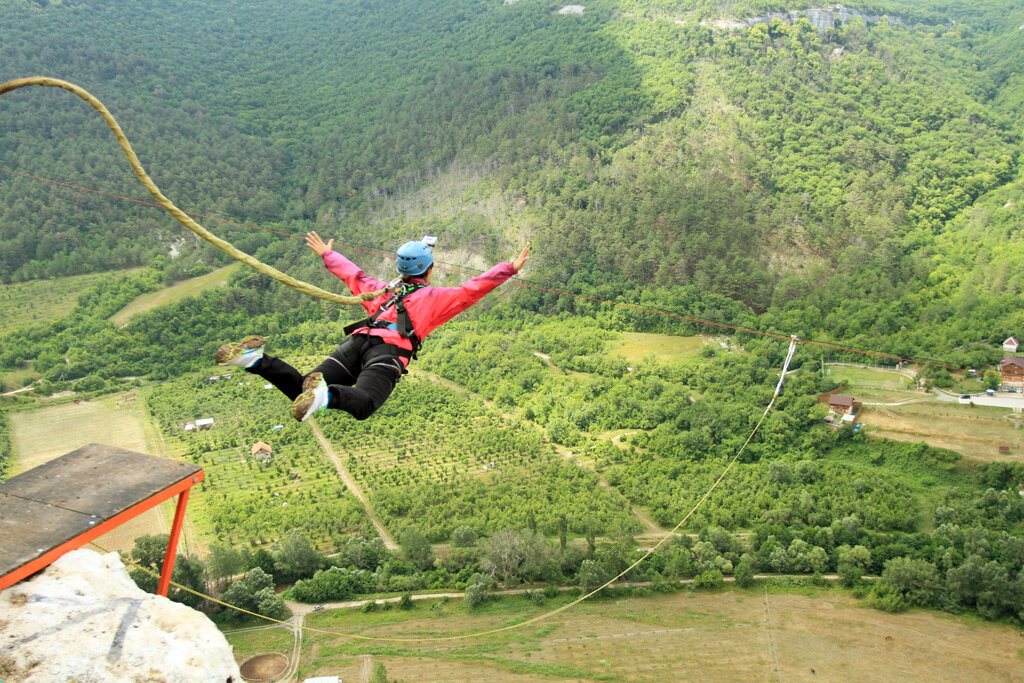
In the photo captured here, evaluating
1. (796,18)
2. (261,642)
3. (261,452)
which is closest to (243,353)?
(261,642)

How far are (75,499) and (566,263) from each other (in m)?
42.3

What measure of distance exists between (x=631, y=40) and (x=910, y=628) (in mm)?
55021

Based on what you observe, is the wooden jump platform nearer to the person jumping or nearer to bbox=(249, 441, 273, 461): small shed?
the person jumping

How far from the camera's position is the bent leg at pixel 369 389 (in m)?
5.30

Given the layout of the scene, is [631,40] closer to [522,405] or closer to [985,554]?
[522,405]

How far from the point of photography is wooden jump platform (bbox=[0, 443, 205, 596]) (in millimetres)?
5336

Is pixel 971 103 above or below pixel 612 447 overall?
above

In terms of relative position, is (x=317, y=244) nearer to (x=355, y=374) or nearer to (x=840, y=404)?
(x=355, y=374)

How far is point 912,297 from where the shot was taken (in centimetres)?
3891

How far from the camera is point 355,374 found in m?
6.28

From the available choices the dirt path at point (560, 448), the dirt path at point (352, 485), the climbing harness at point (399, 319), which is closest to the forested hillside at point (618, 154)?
the dirt path at point (560, 448)

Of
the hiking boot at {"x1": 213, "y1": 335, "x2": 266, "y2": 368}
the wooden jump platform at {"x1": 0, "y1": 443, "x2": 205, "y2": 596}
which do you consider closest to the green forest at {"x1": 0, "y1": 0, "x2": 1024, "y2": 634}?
the wooden jump platform at {"x1": 0, "y1": 443, "x2": 205, "y2": 596}

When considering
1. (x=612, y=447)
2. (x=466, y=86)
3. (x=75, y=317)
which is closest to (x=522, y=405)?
(x=612, y=447)

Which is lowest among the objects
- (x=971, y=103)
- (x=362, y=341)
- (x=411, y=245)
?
(x=971, y=103)
